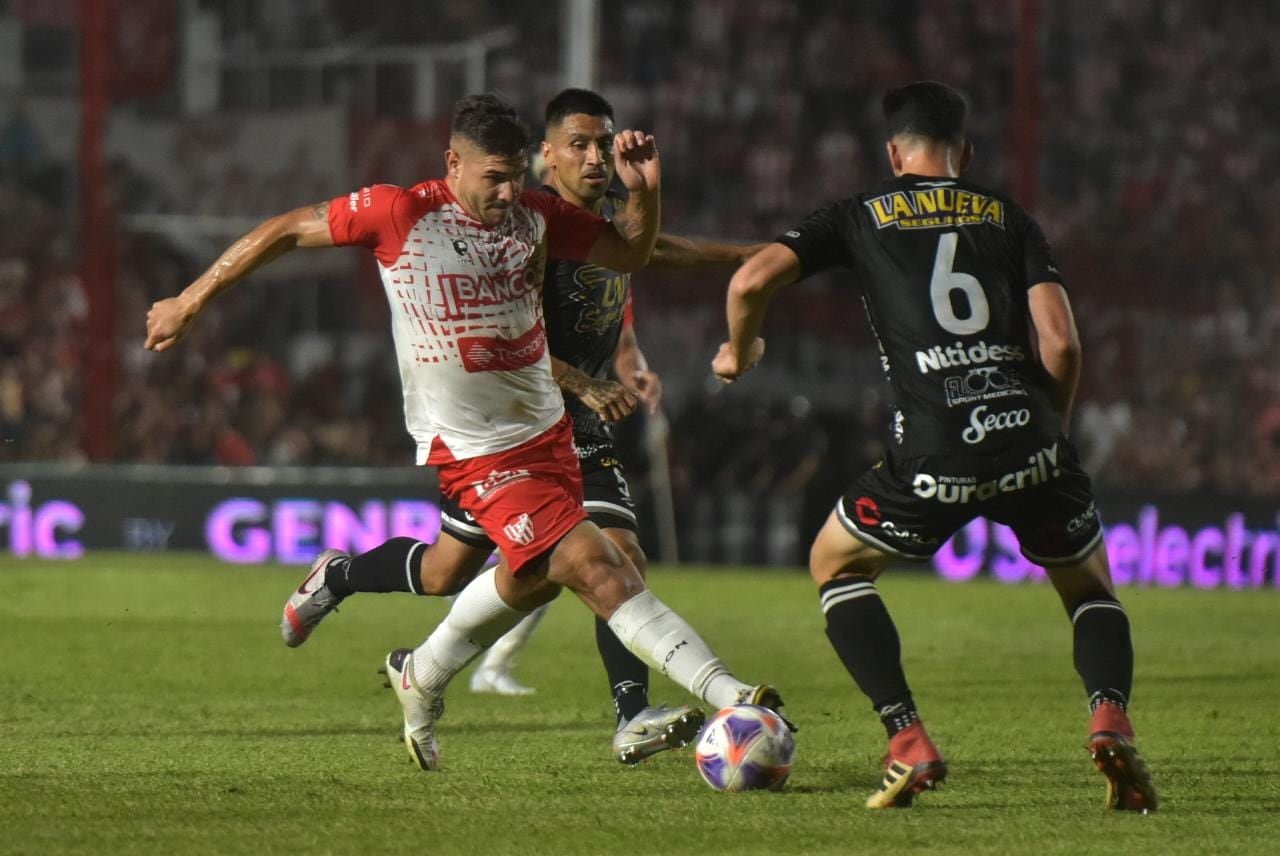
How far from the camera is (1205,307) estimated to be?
18594 mm

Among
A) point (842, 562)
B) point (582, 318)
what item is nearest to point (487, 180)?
point (582, 318)

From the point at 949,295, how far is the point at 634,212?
1.01m

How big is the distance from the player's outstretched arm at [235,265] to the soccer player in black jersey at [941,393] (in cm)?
127

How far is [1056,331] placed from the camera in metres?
5.77

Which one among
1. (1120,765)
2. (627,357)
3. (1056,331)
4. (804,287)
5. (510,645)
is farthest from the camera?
(804,287)

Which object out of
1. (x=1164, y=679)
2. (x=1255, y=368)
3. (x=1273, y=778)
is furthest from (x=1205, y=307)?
(x=1273, y=778)

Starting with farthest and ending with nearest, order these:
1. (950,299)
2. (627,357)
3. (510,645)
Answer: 1. (510,645)
2. (627,357)
3. (950,299)

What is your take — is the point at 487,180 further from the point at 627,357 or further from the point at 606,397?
the point at 627,357

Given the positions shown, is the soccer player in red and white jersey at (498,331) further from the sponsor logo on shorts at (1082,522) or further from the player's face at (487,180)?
the sponsor logo on shorts at (1082,522)

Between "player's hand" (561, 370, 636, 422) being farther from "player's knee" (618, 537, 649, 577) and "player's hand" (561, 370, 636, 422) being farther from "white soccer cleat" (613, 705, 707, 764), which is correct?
"white soccer cleat" (613, 705, 707, 764)

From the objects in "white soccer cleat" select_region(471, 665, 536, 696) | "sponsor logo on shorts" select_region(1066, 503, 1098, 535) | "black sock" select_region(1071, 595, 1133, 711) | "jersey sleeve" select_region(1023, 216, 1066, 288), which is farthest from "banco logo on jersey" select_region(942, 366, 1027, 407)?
"white soccer cleat" select_region(471, 665, 536, 696)

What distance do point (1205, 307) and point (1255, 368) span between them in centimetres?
70

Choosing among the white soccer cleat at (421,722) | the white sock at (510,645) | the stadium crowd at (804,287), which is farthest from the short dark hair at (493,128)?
the stadium crowd at (804,287)

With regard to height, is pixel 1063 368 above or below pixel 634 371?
above
